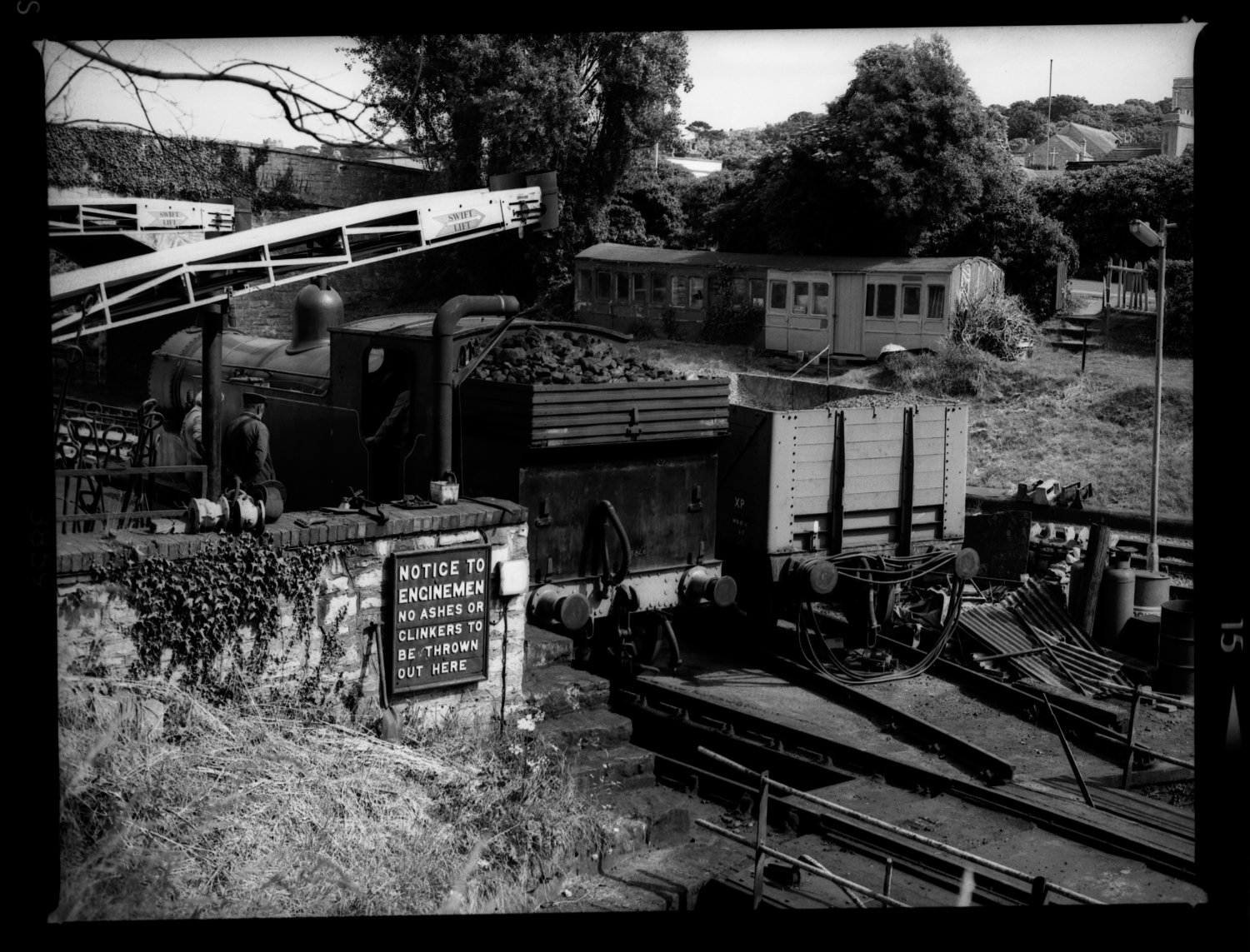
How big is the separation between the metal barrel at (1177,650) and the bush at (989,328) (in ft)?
53.2

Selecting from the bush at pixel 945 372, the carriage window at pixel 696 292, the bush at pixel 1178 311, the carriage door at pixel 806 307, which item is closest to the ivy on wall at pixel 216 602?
the bush at pixel 945 372

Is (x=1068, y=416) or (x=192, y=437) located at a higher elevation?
(x=192, y=437)

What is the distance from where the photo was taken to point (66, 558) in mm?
6551

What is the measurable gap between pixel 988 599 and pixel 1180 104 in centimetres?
2462

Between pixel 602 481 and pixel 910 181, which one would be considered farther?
pixel 910 181

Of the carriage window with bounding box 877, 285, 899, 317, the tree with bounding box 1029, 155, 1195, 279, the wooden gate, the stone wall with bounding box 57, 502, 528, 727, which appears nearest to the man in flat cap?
the stone wall with bounding box 57, 502, 528, 727

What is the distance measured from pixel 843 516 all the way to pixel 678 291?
67.5ft

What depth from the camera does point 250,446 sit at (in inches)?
381

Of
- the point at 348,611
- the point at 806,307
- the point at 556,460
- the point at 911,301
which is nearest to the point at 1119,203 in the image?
the point at 911,301

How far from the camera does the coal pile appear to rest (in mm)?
9945

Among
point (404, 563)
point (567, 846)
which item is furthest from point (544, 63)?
point (567, 846)

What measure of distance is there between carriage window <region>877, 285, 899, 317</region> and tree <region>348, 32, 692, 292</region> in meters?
5.92

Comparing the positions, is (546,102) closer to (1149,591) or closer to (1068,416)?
(1068,416)

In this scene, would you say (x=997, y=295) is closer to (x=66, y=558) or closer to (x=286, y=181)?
(x=286, y=181)
